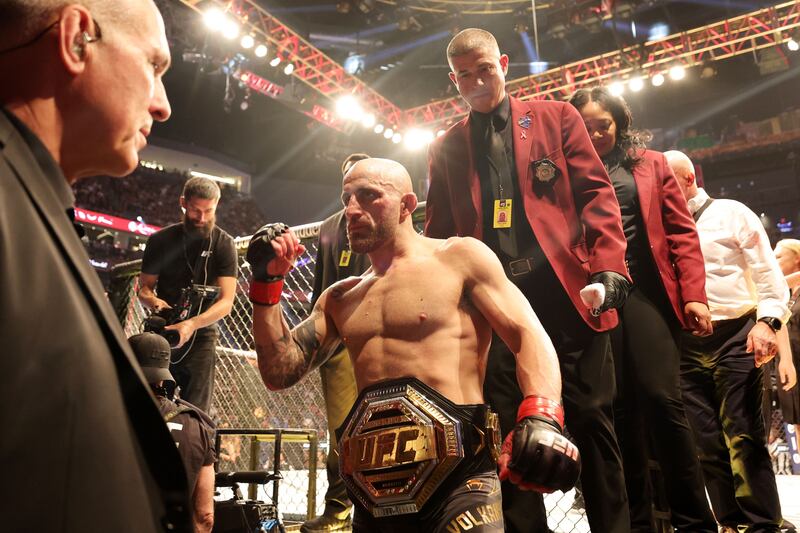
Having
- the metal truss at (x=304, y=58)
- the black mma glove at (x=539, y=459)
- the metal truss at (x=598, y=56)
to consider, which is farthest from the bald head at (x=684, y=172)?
the metal truss at (x=598, y=56)

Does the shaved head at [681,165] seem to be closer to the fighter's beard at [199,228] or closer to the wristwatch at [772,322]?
the wristwatch at [772,322]

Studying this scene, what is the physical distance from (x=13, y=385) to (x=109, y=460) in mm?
149

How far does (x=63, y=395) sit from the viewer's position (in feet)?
2.47

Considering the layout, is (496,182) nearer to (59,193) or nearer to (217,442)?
(59,193)

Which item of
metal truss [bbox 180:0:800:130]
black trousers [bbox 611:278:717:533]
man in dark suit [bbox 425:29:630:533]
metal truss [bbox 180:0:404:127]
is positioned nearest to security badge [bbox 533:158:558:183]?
man in dark suit [bbox 425:29:630:533]

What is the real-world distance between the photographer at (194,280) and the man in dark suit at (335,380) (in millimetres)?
625

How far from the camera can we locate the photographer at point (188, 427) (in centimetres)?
271

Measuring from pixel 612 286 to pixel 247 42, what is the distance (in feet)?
36.3

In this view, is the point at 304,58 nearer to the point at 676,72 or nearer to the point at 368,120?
the point at 368,120

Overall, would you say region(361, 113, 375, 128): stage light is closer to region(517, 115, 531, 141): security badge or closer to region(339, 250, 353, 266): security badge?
region(339, 250, 353, 266): security badge

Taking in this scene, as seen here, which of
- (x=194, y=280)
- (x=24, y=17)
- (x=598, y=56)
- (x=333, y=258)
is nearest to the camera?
(x=24, y=17)

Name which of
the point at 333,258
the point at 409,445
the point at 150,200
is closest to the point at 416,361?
the point at 409,445

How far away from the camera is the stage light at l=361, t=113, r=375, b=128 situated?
15.4 m

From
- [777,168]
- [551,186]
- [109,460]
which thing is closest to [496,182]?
[551,186]
